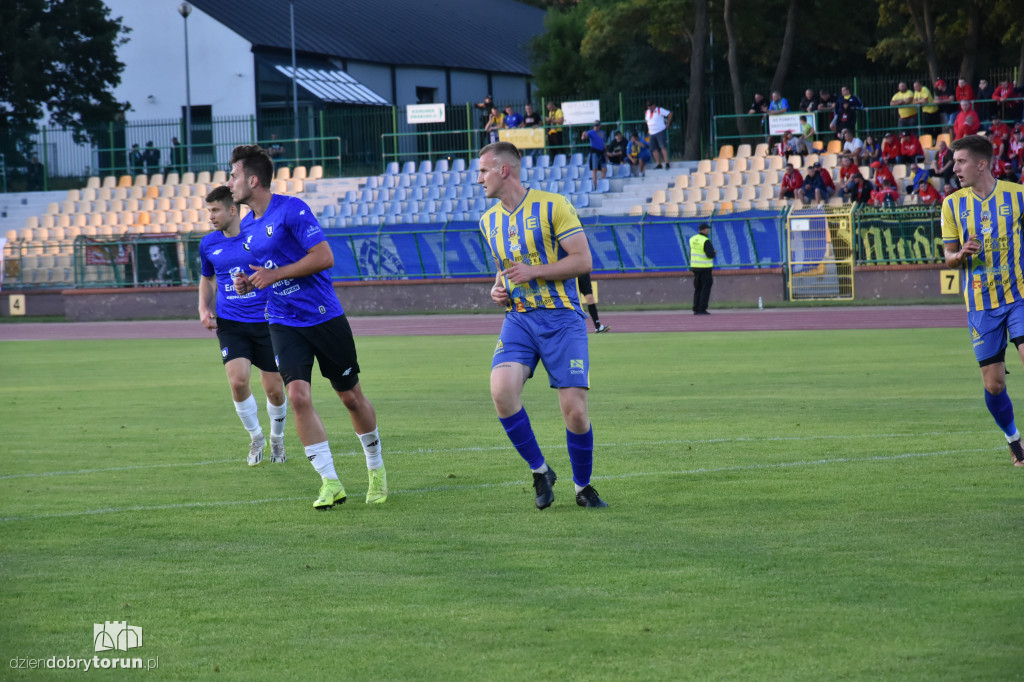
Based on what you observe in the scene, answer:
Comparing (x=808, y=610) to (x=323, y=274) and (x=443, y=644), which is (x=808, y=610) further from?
(x=323, y=274)

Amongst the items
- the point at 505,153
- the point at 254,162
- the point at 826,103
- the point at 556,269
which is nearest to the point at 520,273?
the point at 556,269

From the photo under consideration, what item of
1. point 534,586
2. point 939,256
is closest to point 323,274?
point 534,586

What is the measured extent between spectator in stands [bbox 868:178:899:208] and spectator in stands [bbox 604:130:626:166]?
9296 mm

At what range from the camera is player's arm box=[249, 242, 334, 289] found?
25.5ft

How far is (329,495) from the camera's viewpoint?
790cm

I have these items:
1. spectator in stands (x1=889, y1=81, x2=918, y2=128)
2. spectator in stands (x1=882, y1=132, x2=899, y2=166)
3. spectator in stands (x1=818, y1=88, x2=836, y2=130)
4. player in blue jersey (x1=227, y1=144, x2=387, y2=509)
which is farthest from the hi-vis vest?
player in blue jersey (x1=227, y1=144, x2=387, y2=509)

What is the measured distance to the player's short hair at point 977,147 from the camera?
8477mm

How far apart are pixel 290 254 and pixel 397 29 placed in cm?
5513

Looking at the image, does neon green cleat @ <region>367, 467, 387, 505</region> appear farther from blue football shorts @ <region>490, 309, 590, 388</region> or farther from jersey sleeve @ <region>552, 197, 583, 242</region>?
jersey sleeve @ <region>552, 197, 583, 242</region>

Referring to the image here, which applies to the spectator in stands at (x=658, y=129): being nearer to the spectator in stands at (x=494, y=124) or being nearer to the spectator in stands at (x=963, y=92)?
the spectator in stands at (x=494, y=124)

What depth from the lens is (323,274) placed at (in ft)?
26.9

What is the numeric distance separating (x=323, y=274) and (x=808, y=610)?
4.07 m

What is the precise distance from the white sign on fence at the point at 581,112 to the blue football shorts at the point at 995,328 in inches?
1247

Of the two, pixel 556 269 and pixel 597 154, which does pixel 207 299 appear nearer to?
pixel 556 269
